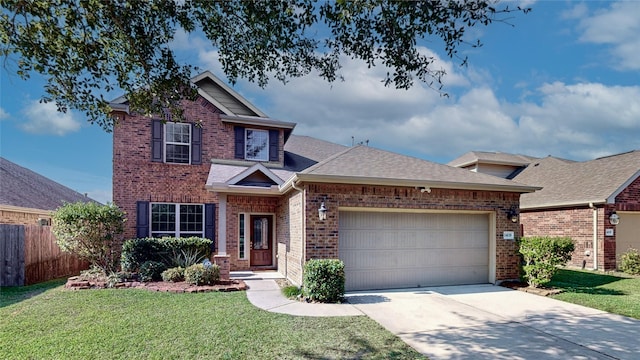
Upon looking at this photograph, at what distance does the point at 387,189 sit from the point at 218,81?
31.1ft

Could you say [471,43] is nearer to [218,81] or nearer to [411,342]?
[411,342]

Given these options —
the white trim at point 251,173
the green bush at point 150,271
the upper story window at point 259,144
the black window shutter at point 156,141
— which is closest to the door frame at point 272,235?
the white trim at point 251,173

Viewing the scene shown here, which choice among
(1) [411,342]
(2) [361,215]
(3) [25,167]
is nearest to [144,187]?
(2) [361,215]

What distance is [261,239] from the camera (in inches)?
511

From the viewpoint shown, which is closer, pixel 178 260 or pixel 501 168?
pixel 178 260

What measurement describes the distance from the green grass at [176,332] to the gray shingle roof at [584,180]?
1199 centimetres

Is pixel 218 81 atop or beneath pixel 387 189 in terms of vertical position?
atop

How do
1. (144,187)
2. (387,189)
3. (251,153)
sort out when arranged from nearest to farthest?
(387,189) < (144,187) < (251,153)

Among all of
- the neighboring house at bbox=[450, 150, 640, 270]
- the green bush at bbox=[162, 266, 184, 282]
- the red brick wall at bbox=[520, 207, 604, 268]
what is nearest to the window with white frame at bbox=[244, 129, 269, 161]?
the green bush at bbox=[162, 266, 184, 282]

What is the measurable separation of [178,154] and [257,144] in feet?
10.0

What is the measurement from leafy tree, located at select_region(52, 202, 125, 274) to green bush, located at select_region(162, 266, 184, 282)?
1.85 meters

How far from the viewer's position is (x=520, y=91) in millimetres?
13000

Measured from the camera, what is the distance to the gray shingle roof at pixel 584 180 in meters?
13.1

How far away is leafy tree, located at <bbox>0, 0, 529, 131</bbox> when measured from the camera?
15.2 feet
